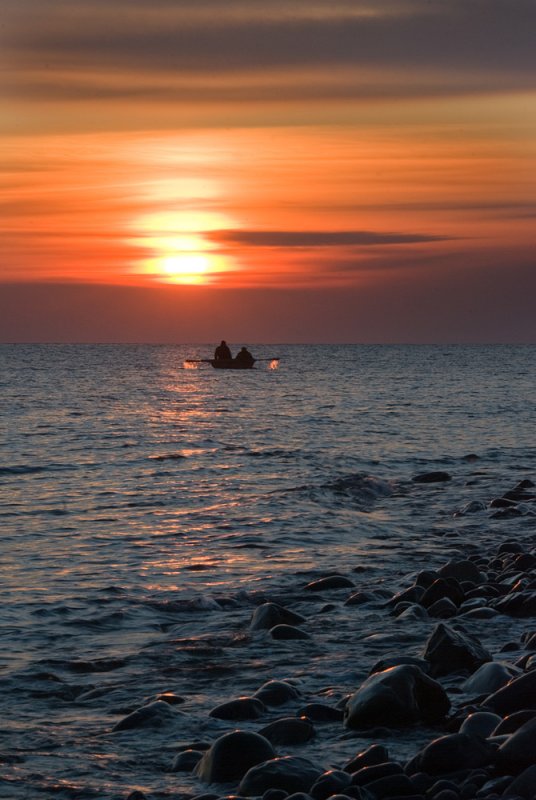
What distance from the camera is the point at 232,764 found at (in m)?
7.55

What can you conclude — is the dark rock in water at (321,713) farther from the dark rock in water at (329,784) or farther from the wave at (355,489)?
the wave at (355,489)

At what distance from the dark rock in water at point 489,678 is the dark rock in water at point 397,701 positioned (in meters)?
0.56

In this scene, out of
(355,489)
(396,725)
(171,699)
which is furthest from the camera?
(355,489)

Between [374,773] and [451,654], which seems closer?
[374,773]

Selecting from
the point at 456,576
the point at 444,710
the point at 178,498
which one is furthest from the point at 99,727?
the point at 178,498

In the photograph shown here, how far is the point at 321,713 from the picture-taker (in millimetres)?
8734

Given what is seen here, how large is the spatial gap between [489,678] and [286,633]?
2.97 meters

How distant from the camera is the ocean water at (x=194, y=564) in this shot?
860 centimetres

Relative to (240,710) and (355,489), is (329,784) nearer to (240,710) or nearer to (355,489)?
(240,710)

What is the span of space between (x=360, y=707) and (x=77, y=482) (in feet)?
61.3

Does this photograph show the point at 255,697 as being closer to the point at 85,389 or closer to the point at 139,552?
the point at 139,552

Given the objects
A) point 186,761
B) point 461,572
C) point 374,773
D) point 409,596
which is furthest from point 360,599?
point 374,773

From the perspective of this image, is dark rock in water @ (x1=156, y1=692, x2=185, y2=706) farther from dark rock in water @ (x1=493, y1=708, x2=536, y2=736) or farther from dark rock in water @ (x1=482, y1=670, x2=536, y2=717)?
dark rock in water @ (x1=493, y1=708, x2=536, y2=736)

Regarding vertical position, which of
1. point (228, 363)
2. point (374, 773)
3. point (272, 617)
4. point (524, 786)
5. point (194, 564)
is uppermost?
point (228, 363)
